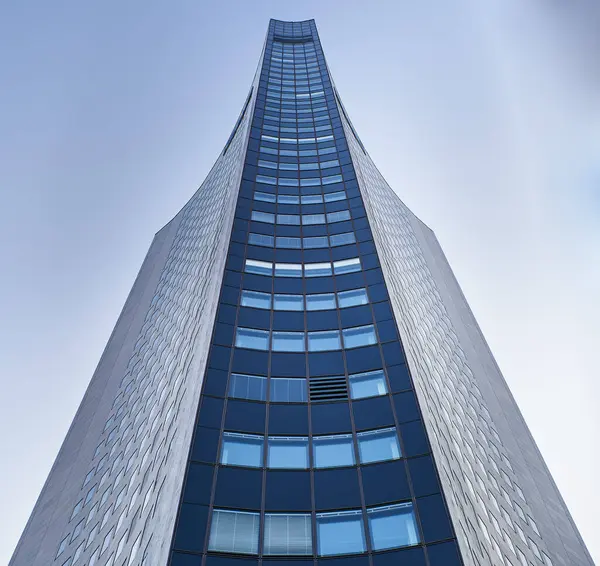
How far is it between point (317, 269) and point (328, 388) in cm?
1176

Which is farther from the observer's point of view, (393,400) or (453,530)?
(393,400)

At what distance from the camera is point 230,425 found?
92.4 ft

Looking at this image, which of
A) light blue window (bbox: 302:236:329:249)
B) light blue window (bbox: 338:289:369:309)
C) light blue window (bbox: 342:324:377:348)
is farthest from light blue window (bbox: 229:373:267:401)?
light blue window (bbox: 302:236:329:249)

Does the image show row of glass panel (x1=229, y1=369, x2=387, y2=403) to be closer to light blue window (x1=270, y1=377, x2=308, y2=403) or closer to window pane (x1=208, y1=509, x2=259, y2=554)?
light blue window (x1=270, y1=377, x2=308, y2=403)

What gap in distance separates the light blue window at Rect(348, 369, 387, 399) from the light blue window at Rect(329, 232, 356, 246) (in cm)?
1406

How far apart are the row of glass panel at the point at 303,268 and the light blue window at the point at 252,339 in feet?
20.5

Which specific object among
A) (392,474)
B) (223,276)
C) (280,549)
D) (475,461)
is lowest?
(280,549)

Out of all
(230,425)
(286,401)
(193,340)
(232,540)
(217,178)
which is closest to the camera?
(232,540)

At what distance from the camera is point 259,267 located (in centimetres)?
4056

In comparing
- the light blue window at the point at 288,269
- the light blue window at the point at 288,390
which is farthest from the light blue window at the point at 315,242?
the light blue window at the point at 288,390

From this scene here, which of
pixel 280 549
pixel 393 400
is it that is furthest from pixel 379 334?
pixel 280 549

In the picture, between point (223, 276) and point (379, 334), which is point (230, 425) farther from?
point (223, 276)

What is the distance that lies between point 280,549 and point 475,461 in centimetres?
2141

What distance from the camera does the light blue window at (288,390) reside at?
30266 mm
